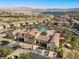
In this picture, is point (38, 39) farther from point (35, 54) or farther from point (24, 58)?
point (24, 58)

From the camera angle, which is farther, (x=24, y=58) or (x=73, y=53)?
(x=73, y=53)

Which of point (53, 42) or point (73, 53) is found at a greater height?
point (53, 42)

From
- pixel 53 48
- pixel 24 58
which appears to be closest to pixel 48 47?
pixel 53 48

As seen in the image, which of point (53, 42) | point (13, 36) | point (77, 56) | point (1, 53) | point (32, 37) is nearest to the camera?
point (1, 53)

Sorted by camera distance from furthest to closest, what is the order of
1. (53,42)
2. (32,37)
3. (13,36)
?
(13,36) < (32,37) < (53,42)

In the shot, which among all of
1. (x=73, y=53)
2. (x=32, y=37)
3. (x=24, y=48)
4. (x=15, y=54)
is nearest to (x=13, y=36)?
(x=32, y=37)

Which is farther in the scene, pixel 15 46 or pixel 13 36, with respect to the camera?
pixel 13 36

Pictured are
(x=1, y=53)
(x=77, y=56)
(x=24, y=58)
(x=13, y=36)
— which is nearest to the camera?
(x=24, y=58)

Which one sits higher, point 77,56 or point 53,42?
point 53,42

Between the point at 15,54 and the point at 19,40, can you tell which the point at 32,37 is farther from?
the point at 15,54
